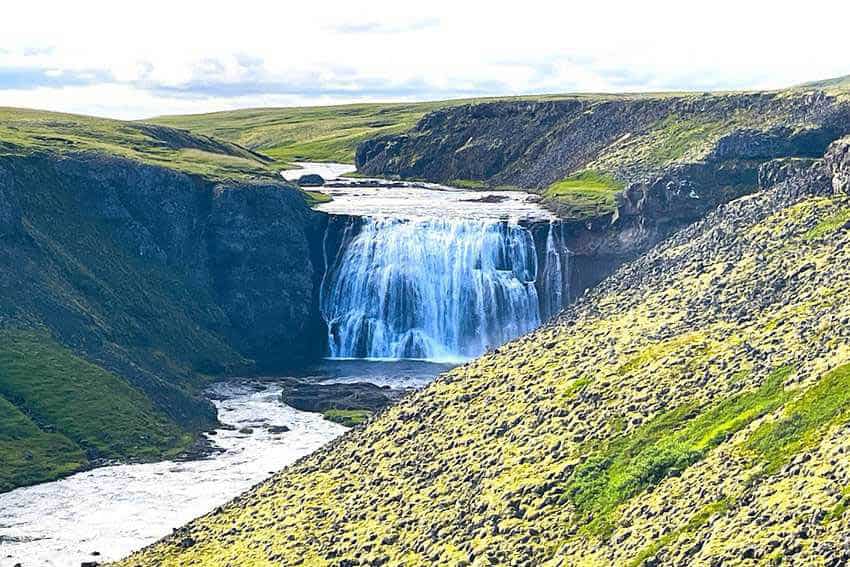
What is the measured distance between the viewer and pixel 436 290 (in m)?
155

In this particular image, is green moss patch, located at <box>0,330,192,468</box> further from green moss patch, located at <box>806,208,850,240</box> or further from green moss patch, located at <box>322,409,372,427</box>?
green moss patch, located at <box>806,208,850,240</box>

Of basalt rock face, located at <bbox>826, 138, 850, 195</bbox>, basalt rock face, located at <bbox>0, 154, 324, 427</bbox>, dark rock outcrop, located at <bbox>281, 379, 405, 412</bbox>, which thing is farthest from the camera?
basalt rock face, located at <bbox>0, 154, 324, 427</bbox>

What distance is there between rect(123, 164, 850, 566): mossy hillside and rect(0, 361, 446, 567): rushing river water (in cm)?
1051

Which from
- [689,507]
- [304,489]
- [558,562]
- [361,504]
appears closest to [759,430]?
[689,507]

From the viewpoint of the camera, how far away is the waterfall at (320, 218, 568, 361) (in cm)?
15138

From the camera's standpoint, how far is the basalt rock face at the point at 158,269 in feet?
444

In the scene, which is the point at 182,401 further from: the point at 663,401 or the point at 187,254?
the point at 663,401

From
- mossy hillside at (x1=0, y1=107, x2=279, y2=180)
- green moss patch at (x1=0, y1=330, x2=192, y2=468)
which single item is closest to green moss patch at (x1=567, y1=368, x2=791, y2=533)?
green moss patch at (x1=0, y1=330, x2=192, y2=468)

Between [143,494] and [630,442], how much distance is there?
4852 cm

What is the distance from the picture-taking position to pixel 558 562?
5941cm

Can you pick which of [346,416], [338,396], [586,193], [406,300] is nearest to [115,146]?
[406,300]

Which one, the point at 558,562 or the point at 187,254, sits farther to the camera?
the point at 187,254

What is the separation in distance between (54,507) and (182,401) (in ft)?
92.3

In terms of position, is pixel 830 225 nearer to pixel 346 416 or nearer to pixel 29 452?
pixel 346 416
